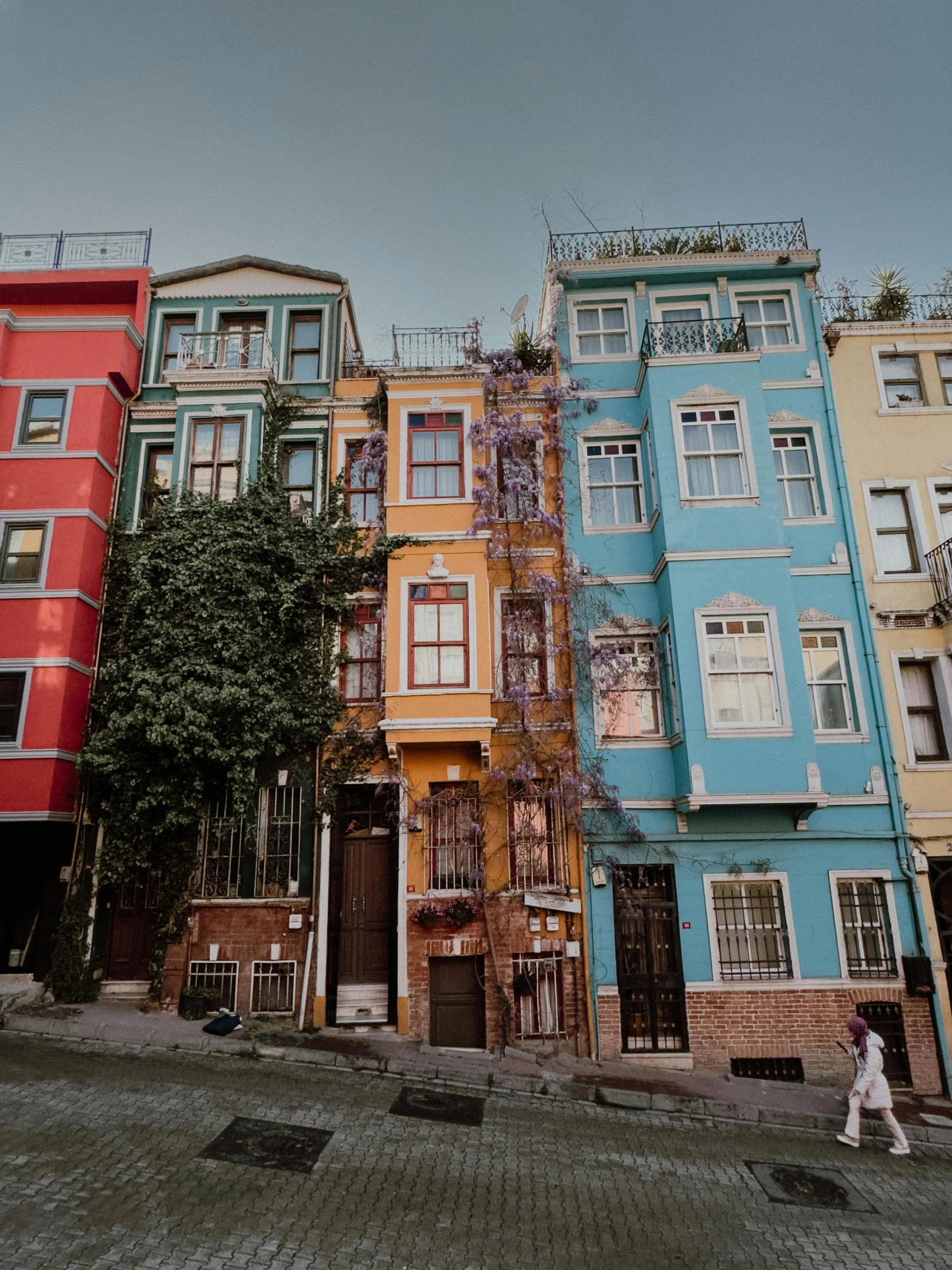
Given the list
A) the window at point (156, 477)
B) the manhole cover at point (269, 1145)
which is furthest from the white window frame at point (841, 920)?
the window at point (156, 477)

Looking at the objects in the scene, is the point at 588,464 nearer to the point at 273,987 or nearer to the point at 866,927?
the point at 866,927

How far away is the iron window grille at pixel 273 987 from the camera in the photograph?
45.4ft

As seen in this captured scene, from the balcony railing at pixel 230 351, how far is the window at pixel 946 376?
47.3 feet

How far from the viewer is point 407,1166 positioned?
8406 millimetres

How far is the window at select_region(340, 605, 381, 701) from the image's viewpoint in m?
15.6

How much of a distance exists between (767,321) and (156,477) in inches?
543

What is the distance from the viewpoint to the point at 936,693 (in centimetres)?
1468

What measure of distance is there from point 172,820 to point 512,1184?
850 cm

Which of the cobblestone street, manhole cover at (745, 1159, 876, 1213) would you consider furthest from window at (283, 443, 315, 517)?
manhole cover at (745, 1159, 876, 1213)

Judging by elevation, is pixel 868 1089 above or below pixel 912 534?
below

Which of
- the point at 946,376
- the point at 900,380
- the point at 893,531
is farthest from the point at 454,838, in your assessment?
the point at 946,376

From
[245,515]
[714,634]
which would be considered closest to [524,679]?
[714,634]

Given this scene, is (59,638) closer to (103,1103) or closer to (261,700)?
(261,700)

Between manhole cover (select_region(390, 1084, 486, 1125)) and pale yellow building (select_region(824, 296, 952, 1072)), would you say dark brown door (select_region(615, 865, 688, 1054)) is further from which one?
pale yellow building (select_region(824, 296, 952, 1072))
